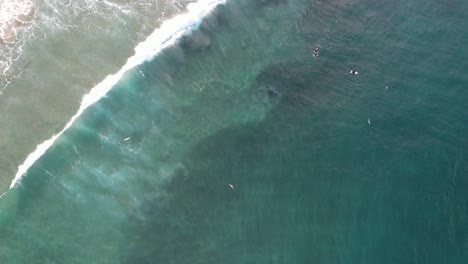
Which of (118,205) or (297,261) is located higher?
(118,205)

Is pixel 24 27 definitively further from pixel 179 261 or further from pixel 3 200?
pixel 179 261

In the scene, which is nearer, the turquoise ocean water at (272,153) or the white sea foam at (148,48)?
the white sea foam at (148,48)

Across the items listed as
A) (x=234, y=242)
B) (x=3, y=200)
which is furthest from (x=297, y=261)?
(x=3, y=200)

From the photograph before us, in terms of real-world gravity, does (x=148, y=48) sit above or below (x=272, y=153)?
above

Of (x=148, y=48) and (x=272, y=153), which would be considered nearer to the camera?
(x=148, y=48)
